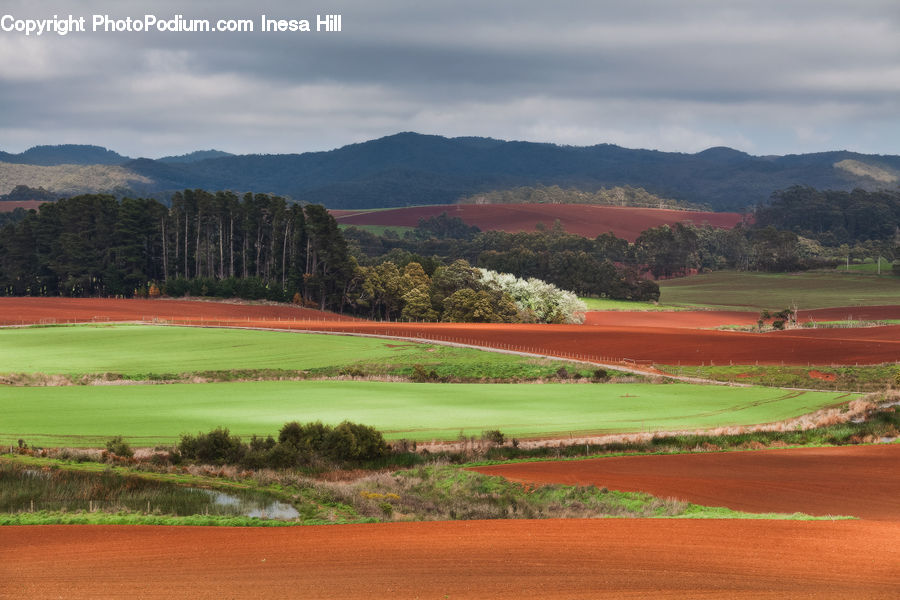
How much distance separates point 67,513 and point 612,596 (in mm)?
11938

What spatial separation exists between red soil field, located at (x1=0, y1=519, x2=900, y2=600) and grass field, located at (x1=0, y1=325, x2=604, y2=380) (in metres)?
37.4

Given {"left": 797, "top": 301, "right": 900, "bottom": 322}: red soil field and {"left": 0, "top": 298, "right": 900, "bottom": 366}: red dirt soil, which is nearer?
{"left": 0, "top": 298, "right": 900, "bottom": 366}: red dirt soil

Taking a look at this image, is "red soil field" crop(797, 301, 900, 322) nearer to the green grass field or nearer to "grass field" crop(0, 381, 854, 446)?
the green grass field

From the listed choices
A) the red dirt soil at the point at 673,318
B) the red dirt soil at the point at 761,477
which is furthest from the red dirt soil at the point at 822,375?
the red dirt soil at the point at 673,318

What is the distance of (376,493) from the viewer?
2430 centimetres

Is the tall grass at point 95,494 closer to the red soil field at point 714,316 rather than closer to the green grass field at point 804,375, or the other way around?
the green grass field at point 804,375

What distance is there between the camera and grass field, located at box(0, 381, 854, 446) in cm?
3441

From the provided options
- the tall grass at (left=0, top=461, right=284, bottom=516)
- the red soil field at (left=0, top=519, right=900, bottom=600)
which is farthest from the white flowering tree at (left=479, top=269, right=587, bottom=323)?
the red soil field at (left=0, top=519, right=900, bottom=600)

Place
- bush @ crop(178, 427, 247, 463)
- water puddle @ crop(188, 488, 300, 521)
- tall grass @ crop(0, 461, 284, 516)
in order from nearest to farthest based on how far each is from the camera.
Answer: tall grass @ crop(0, 461, 284, 516) → water puddle @ crop(188, 488, 300, 521) → bush @ crop(178, 427, 247, 463)

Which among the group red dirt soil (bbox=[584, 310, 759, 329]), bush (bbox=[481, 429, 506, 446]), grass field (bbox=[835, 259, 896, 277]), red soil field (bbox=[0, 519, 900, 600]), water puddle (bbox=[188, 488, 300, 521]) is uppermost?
grass field (bbox=[835, 259, 896, 277])

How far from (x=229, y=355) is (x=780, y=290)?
109 metres

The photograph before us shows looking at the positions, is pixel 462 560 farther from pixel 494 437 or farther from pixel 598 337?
pixel 598 337

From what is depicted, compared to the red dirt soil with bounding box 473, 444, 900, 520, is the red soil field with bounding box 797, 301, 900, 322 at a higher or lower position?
lower

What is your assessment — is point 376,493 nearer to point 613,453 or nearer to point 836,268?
point 613,453
